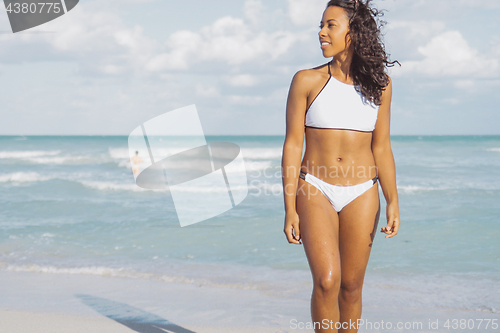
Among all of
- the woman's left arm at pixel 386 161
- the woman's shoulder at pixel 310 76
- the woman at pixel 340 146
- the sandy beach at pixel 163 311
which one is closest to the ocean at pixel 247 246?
the sandy beach at pixel 163 311

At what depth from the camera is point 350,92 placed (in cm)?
249

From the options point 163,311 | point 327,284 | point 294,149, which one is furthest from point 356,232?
point 163,311

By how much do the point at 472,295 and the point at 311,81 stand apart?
12.0 feet

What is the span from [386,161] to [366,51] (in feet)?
2.07

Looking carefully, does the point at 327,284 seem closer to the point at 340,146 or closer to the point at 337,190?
the point at 337,190

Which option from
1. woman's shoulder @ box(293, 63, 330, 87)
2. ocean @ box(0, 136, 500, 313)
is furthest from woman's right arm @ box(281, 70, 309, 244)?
ocean @ box(0, 136, 500, 313)

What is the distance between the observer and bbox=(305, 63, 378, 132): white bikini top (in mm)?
2445

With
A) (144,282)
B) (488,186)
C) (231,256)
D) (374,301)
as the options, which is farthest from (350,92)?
(488,186)

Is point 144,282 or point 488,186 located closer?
point 144,282

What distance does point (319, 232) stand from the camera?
2.36 m

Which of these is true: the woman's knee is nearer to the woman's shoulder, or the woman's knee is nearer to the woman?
the woman

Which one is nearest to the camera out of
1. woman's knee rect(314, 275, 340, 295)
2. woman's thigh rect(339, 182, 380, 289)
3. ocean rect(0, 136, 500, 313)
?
woman's knee rect(314, 275, 340, 295)

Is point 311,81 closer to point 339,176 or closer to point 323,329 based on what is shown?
point 339,176

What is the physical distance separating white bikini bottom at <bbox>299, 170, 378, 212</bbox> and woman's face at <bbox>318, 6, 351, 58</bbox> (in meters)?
0.66
